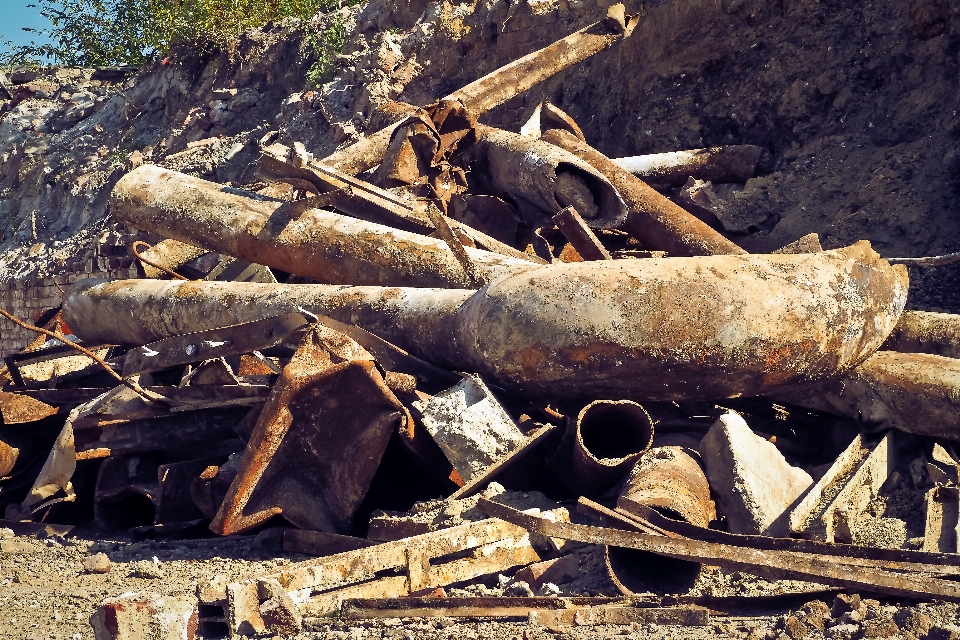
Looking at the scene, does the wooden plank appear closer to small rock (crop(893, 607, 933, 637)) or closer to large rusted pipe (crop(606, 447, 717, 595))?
large rusted pipe (crop(606, 447, 717, 595))

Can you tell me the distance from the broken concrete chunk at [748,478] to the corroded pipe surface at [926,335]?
96 cm

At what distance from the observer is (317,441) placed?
132 inches

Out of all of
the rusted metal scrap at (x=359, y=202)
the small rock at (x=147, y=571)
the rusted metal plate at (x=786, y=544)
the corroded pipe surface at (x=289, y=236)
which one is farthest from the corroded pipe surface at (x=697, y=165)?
the small rock at (x=147, y=571)

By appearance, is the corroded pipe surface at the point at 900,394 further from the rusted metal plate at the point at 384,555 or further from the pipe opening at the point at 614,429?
the rusted metal plate at the point at 384,555

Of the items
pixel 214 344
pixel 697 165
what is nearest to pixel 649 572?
pixel 214 344

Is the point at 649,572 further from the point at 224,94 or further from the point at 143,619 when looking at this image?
the point at 224,94

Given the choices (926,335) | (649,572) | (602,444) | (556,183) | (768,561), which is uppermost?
(556,183)

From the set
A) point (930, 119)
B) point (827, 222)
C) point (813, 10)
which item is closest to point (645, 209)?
point (827, 222)

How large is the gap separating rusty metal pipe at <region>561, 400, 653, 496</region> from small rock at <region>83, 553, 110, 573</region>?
66.2 inches

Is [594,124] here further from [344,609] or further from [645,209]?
[344,609]

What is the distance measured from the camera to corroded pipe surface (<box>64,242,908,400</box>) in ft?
10.2

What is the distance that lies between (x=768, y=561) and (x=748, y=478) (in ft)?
1.81

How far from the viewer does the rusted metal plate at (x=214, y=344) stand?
3.57m

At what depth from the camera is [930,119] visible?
590cm
